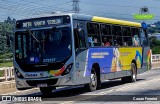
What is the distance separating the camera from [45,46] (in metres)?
16.8

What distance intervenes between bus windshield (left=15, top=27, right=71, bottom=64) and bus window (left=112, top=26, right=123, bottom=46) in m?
4.91

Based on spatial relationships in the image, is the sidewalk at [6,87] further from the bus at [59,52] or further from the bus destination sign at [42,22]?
the bus destination sign at [42,22]

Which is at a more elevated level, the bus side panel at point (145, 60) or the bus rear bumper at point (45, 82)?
the bus rear bumper at point (45, 82)

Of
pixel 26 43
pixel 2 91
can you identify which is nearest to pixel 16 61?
pixel 26 43

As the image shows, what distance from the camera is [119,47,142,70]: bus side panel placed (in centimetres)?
2255

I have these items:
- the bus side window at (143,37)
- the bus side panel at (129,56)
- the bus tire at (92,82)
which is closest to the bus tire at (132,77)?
the bus side panel at (129,56)

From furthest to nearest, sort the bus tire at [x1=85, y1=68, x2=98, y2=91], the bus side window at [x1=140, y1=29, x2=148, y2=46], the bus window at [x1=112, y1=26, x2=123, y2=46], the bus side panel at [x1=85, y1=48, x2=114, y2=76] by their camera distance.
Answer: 1. the bus side window at [x1=140, y1=29, x2=148, y2=46]
2. the bus window at [x1=112, y1=26, x2=123, y2=46]
3. the bus tire at [x1=85, y1=68, x2=98, y2=91]
4. the bus side panel at [x1=85, y1=48, x2=114, y2=76]

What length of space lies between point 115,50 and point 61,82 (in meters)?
5.33

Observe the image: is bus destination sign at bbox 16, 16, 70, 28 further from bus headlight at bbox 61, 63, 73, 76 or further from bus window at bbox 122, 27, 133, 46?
bus window at bbox 122, 27, 133, 46

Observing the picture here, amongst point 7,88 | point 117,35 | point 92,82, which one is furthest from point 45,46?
point 7,88

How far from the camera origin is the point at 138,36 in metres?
25.2

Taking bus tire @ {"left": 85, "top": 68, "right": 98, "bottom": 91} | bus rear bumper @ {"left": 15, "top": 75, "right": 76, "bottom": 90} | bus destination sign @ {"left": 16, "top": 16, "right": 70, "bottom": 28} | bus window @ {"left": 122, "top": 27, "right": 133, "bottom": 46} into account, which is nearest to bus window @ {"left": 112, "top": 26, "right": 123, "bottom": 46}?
bus window @ {"left": 122, "top": 27, "right": 133, "bottom": 46}

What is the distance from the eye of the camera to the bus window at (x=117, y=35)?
836 inches

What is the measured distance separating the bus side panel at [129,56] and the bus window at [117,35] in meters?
0.39
